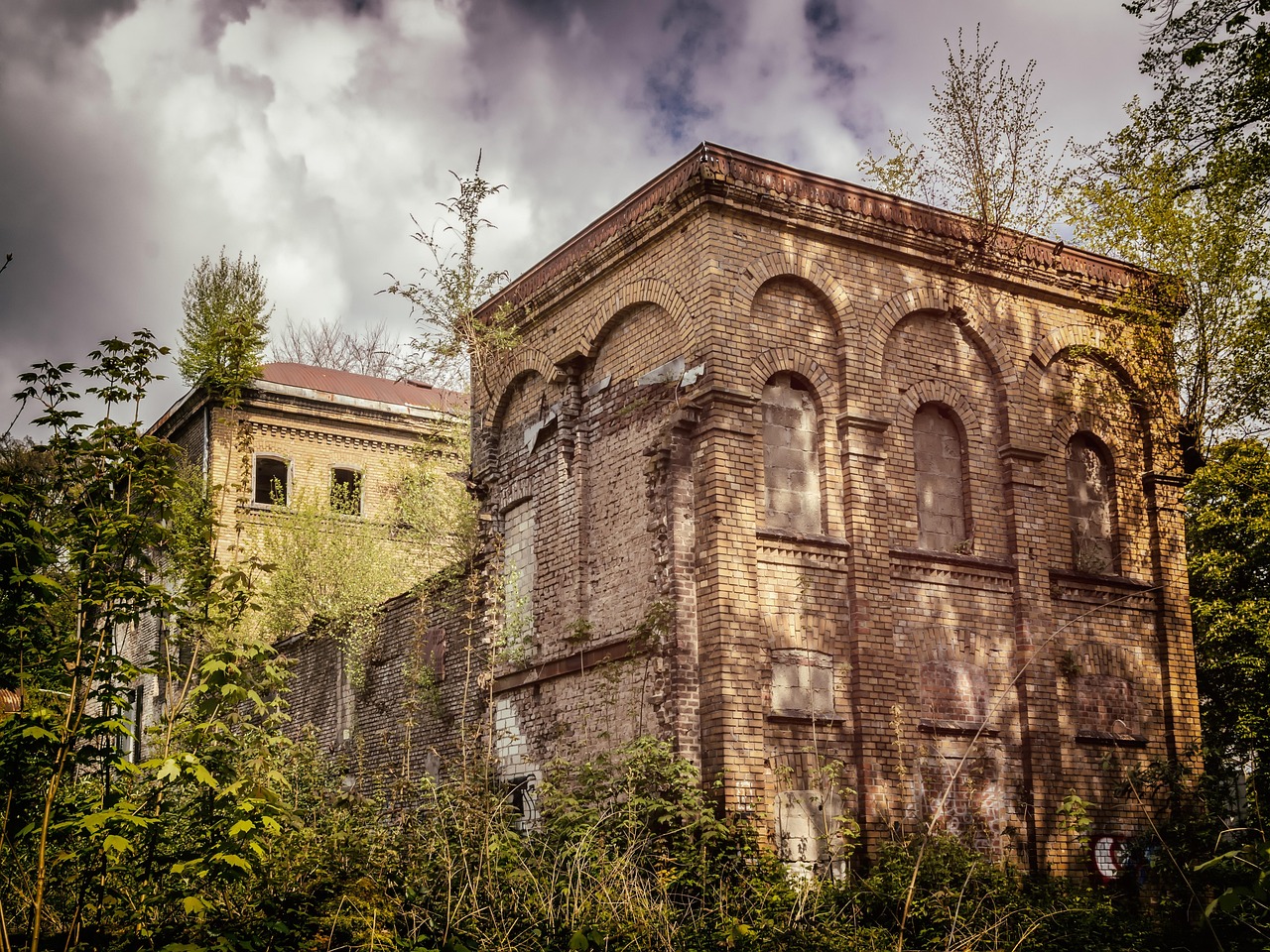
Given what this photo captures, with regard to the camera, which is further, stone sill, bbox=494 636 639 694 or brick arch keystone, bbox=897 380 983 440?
brick arch keystone, bbox=897 380 983 440

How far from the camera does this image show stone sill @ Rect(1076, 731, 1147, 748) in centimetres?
1465

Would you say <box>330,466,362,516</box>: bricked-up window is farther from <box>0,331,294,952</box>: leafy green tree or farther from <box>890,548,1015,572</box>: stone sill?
<box>0,331,294,952</box>: leafy green tree

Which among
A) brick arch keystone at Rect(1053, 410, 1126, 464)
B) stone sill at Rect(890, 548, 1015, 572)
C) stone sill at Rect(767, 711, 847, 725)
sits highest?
brick arch keystone at Rect(1053, 410, 1126, 464)

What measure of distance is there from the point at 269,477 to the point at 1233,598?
2120 cm

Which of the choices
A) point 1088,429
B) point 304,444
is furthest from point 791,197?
point 304,444

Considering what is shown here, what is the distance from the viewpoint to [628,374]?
47.1 ft

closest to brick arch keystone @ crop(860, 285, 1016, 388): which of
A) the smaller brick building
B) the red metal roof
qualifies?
the smaller brick building

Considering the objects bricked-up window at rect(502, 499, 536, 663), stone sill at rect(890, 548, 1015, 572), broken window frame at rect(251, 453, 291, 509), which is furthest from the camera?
broken window frame at rect(251, 453, 291, 509)

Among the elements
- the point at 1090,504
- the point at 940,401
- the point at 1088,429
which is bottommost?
the point at 1090,504

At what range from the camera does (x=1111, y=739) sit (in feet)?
48.9

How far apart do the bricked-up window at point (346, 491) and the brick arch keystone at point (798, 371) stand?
15.2 metres

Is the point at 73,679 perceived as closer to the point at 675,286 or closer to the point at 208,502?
the point at 208,502

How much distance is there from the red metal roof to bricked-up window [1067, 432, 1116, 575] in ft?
54.9

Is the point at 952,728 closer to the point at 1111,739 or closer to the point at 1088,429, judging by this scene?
the point at 1111,739
